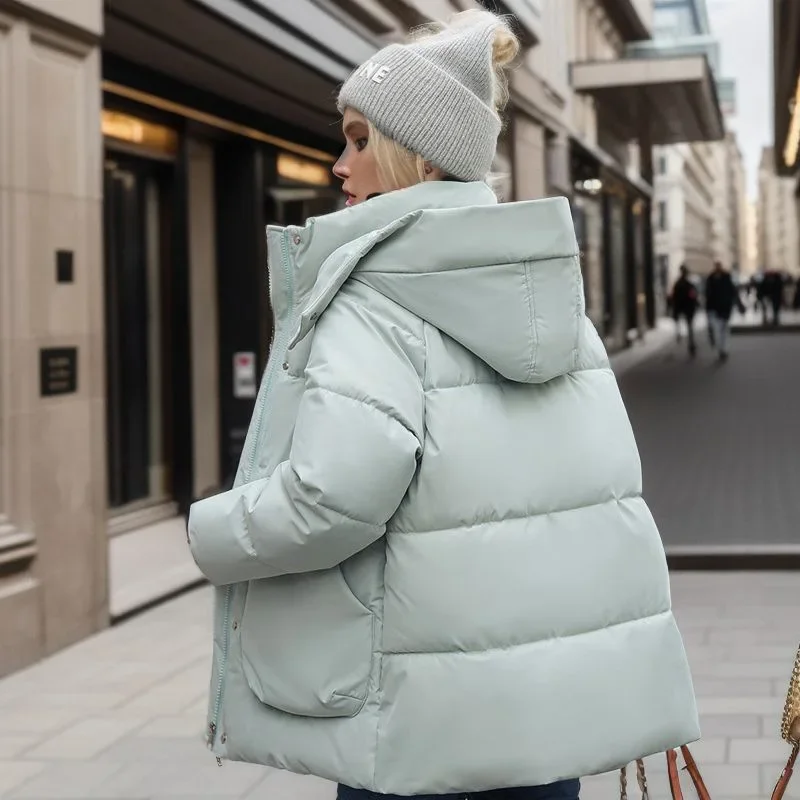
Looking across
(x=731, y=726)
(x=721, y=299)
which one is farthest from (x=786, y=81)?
(x=731, y=726)

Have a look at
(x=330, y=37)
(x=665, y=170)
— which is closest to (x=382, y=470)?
(x=330, y=37)

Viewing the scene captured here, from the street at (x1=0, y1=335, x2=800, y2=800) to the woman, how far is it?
83.7 inches

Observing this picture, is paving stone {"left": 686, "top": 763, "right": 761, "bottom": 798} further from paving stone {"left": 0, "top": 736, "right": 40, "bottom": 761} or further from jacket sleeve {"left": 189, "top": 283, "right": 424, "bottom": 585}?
jacket sleeve {"left": 189, "top": 283, "right": 424, "bottom": 585}

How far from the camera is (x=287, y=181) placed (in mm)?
11016

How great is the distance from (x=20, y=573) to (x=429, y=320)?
4110mm

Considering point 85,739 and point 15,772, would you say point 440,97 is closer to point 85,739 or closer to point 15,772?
point 15,772

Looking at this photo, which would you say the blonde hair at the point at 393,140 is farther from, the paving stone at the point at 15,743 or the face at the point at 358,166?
the paving stone at the point at 15,743

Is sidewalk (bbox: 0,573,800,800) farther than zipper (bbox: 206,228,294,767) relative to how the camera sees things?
Yes

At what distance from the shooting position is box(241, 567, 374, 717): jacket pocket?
6.59 ft

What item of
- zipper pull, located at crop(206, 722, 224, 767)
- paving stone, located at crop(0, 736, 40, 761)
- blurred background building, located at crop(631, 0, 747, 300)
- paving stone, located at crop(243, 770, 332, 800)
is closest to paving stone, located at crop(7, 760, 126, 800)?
paving stone, located at crop(0, 736, 40, 761)

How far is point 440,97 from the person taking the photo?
84.0 inches

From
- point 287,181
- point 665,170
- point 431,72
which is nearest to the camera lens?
point 431,72

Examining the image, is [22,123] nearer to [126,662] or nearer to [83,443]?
[83,443]

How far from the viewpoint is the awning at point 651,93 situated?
913 inches
